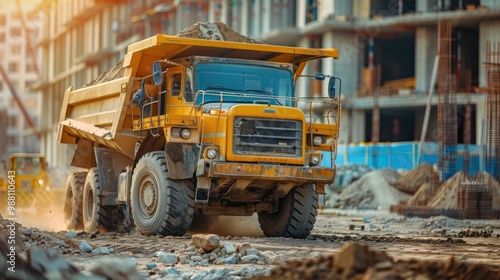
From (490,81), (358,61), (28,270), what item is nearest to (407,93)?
(358,61)

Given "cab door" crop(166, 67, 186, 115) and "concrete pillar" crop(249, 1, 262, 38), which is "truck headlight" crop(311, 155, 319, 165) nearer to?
"cab door" crop(166, 67, 186, 115)

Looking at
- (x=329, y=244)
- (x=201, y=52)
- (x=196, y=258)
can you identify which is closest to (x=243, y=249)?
(x=196, y=258)

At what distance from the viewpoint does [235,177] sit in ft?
54.7

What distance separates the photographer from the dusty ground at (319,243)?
13812mm

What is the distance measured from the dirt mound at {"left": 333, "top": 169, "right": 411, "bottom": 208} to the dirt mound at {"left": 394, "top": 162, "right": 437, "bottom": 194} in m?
0.20

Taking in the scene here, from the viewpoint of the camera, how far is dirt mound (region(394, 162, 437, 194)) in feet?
114

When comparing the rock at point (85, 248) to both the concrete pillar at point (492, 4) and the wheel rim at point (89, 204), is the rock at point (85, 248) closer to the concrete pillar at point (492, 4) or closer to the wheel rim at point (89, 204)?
the wheel rim at point (89, 204)

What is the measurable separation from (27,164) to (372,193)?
1183 cm

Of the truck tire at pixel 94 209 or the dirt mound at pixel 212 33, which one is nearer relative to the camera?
the dirt mound at pixel 212 33

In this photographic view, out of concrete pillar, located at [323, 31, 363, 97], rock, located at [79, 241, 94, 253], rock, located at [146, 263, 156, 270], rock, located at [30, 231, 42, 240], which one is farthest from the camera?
concrete pillar, located at [323, 31, 363, 97]

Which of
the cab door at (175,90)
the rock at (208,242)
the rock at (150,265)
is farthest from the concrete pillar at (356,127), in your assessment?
the rock at (150,265)

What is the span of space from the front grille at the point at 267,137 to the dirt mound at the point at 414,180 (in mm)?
17632

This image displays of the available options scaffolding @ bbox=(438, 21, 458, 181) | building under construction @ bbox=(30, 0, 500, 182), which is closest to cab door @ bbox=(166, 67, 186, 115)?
scaffolding @ bbox=(438, 21, 458, 181)

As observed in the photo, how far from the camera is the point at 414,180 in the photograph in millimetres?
35219
